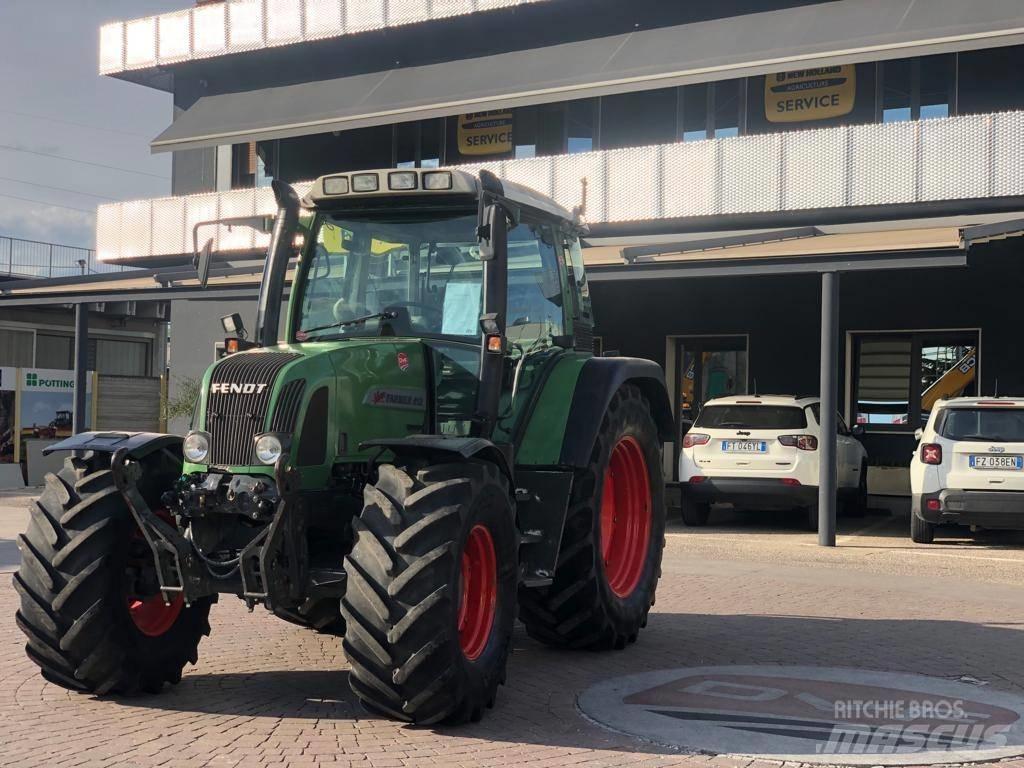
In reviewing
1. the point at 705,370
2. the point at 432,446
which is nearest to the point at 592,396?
the point at 432,446

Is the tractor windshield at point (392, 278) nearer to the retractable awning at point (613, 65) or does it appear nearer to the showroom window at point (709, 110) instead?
the retractable awning at point (613, 65)

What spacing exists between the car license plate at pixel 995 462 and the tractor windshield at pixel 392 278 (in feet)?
26.3

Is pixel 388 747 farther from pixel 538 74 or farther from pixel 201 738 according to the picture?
pixel 538 74

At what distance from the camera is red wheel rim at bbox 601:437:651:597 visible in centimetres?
825

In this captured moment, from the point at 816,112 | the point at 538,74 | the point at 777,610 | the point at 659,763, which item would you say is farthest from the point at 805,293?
the point at 659,763

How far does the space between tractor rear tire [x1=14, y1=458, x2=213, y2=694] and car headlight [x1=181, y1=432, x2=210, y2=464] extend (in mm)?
371

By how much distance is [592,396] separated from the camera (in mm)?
7430

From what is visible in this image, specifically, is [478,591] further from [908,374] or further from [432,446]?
[908,374]

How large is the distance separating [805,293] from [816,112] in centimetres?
287

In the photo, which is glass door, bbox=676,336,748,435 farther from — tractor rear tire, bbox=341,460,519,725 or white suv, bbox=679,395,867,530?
tractor rear tire, bbox=341,460,519,725

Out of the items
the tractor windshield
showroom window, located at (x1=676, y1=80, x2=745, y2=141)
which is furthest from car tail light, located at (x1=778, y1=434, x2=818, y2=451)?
the tractor windshield

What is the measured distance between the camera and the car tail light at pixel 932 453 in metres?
13.8

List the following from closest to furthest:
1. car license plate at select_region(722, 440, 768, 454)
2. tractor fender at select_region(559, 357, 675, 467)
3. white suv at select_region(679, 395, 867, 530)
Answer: tractor fender at select_region(559, 357, 675, 467) < white suv at select_region(679, 395, 867, 530) < car license plate at select_region(722, 440, 768, 454)

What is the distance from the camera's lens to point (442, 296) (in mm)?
6930
